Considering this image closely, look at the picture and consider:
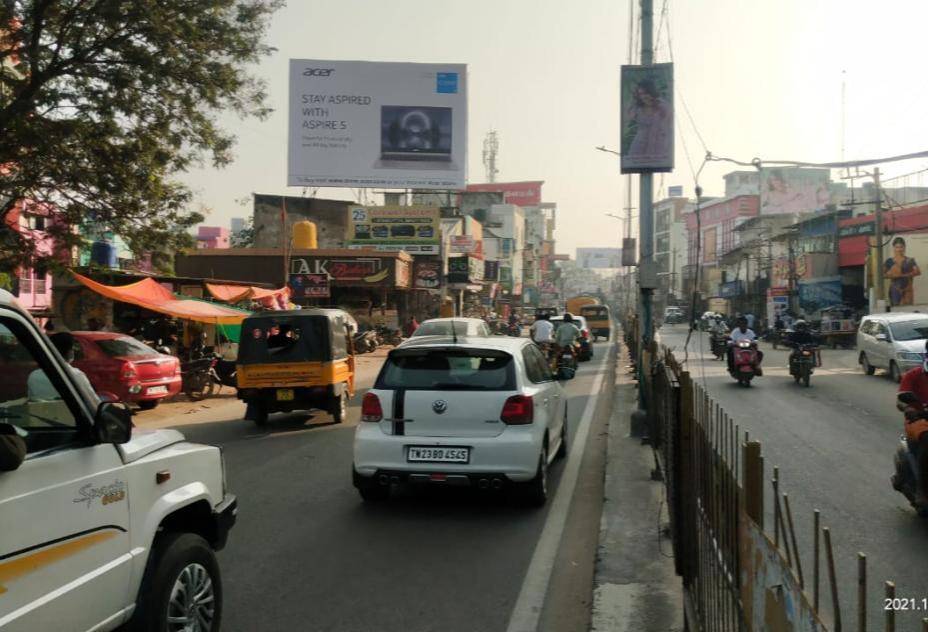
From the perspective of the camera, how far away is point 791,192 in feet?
258

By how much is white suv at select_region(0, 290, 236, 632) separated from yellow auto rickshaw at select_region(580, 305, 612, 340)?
45249 mm

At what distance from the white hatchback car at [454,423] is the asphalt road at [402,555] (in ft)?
1.25

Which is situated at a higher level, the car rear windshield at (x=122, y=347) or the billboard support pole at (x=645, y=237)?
the billboard support pole at (x=645, y=237)

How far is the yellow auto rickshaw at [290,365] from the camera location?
42.0ft

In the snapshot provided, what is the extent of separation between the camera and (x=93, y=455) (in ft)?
10.5

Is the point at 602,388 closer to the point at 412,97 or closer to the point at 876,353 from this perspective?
the point at 876,353

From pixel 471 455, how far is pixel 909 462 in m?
3.57

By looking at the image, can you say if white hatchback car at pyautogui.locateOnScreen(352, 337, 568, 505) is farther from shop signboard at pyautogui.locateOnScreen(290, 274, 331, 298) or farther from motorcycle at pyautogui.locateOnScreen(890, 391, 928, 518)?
shop signboard at pyautogui.locateOnScreen(290, 274, 331, 298)

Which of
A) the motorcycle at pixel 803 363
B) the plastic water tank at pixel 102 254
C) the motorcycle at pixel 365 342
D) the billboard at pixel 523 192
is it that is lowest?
the motorcycle at pixel 365 342

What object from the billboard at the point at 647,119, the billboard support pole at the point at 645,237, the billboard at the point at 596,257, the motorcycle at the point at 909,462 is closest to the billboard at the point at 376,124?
the billboard support pole at the point at 645,237

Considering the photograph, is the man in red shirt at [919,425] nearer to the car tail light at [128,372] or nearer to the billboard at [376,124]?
the car tail light at [128,372]

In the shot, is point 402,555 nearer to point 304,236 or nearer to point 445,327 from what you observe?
point 445,327

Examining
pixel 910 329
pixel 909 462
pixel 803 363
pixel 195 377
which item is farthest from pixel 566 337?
pixel 909 462

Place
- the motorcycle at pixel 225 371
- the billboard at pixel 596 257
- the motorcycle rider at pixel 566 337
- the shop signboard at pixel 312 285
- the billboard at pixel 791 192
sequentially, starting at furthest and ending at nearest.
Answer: the billboard at pixel 596 257
the billboard at pixel 791 192
the shop signboard at pixel 312 285
the motorcycle rider at pixel 566 337
the motorcycle at pixel 225 371
